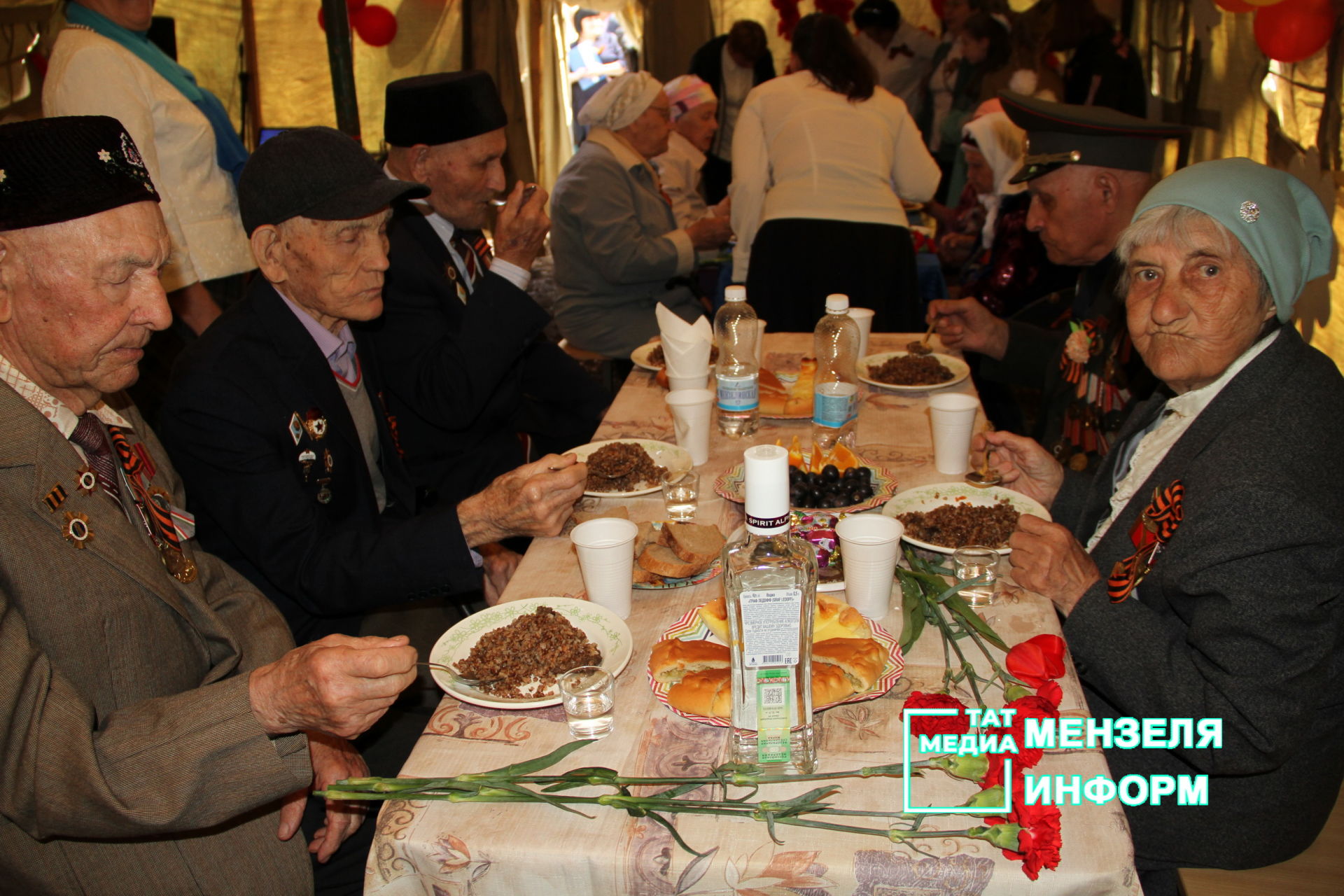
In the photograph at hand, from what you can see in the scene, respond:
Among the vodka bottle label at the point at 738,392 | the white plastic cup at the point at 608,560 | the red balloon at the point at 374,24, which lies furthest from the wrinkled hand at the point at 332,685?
the red balloon at the point at 374,24

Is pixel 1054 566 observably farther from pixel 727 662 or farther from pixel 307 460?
pixel 307 460

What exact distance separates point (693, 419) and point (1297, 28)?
11.4ft

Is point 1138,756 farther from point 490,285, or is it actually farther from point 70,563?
point 490,285

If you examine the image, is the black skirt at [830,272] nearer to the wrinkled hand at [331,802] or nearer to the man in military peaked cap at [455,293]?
the man in military peaked cap at [455,293]

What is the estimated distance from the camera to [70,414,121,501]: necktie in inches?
65.8

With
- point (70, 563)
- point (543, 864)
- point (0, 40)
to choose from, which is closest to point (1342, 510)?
point (543, 864)

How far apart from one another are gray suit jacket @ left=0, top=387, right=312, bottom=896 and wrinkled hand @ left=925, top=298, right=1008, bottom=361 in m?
2.52

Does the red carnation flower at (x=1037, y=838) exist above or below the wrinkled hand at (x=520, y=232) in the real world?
below

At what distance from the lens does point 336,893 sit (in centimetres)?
184

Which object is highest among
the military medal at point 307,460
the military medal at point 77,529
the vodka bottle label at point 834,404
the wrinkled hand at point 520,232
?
the wrinkled hand at point 520,232

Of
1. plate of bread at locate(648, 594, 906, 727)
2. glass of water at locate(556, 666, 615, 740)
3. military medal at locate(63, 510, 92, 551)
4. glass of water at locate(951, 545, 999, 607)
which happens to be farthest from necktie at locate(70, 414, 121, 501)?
glass of water at locate(951, 545, 999, 607)

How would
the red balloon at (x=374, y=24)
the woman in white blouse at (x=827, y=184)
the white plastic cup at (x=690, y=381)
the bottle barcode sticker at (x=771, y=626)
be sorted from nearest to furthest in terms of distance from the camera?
the bottle barcode sticker at (x=771, y=626), the white plastic cup at (x=690, y=381), the woman in white blouse at (x=827, y=184), the red balloon at (x=374, y=24)

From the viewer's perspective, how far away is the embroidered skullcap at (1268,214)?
1.64m

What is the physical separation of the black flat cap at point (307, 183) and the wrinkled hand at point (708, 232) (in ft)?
10.1
